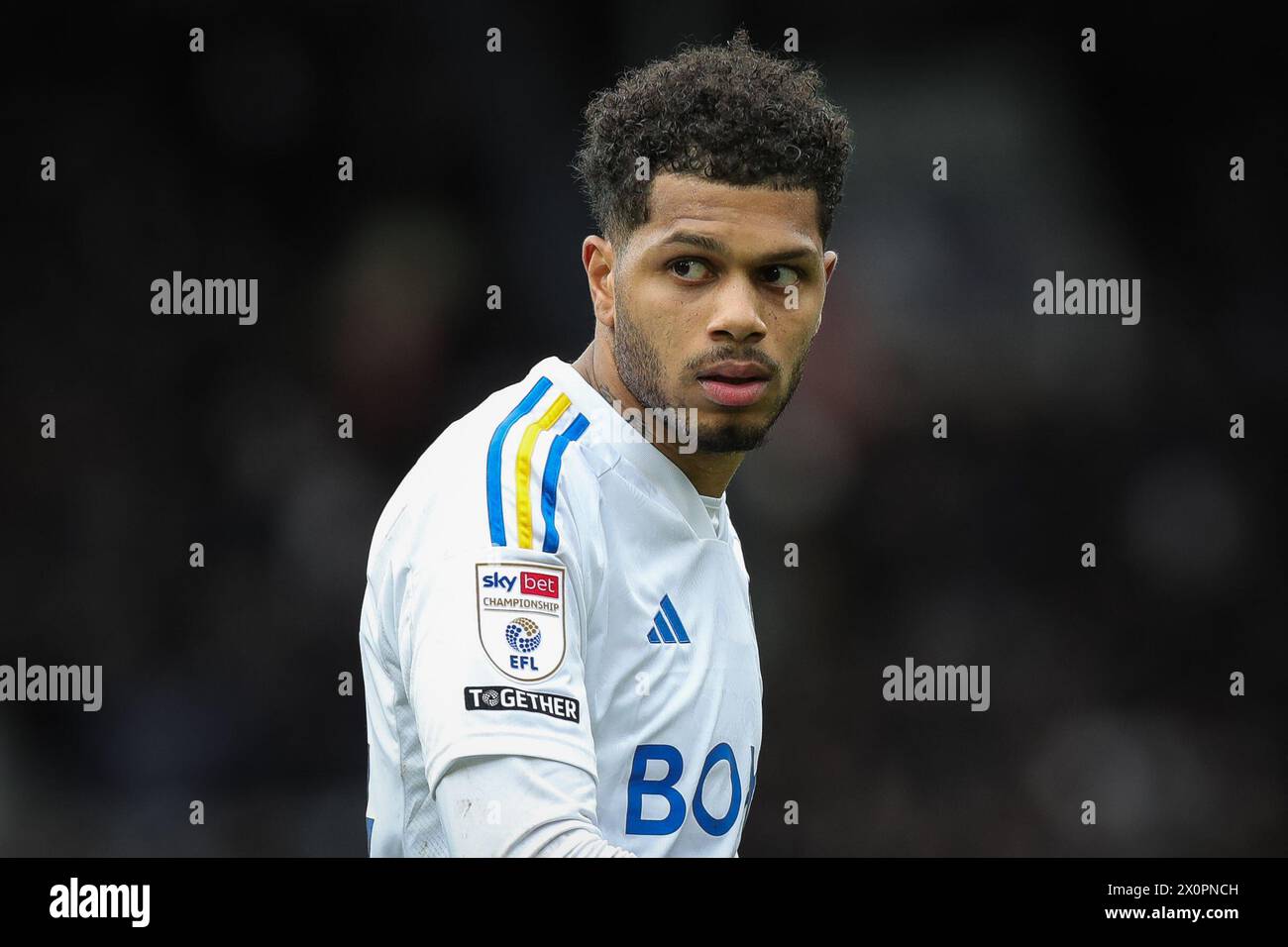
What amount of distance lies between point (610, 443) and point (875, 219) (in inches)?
209

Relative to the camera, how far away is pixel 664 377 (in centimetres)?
281

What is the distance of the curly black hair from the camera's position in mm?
2803

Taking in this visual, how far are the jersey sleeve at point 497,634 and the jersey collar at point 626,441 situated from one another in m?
0.36

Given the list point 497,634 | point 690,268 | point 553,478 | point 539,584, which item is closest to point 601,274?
point 690,268

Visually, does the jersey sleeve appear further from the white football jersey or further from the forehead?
the forehead

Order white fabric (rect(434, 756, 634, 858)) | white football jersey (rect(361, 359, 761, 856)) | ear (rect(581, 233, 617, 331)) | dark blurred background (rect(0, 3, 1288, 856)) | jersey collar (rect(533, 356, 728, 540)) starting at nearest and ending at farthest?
white fabric (rect(434, 756, 634, 858)), white football jersey (rect(361, 359, 761, 856)), jersey collar (rect(533, 356, 728, 540)), ear (rect(581, 233, 617, 331)), dark blurred background (rect(0, 3, 1288, 856))

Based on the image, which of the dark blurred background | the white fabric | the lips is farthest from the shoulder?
the dark blurred background

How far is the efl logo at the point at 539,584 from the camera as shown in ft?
7.66

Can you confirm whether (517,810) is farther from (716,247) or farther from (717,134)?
(717,134)

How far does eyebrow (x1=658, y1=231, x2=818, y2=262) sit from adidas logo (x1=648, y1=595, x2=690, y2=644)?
67 centimetres

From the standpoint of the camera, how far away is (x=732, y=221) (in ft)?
8.98
